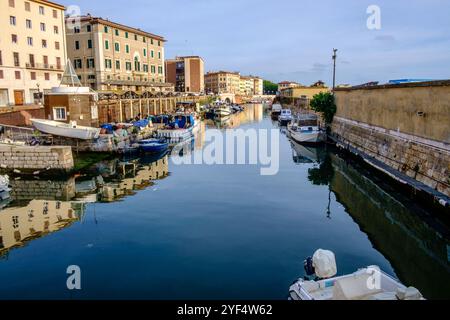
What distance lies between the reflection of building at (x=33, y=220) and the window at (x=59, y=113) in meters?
12.7

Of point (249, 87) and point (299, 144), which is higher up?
point (249, 87)

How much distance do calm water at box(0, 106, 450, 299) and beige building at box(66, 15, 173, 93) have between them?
35.8 meters

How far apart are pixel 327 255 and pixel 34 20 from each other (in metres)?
45.7

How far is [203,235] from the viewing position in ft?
45.3

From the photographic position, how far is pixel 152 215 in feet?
53.2

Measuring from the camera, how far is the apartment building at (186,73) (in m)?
101

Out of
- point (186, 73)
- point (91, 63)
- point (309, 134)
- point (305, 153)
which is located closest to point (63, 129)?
point (305, 153)

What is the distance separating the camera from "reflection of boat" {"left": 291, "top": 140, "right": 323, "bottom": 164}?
97.4ft

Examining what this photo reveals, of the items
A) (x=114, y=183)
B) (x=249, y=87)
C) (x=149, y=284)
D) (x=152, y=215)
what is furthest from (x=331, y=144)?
(x=249, y=87)

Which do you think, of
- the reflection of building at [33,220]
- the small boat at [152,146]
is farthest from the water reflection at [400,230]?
the small boat at [152,146]

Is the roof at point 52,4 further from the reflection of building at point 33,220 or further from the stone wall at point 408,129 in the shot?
the stone wall at point 408,129

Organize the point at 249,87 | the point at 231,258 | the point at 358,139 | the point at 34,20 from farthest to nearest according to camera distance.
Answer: the point at 249,87 < the point at 34,20 < the point at 358,139 < the point at 231,258

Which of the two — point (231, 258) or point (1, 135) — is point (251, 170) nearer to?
point (231, 258)
